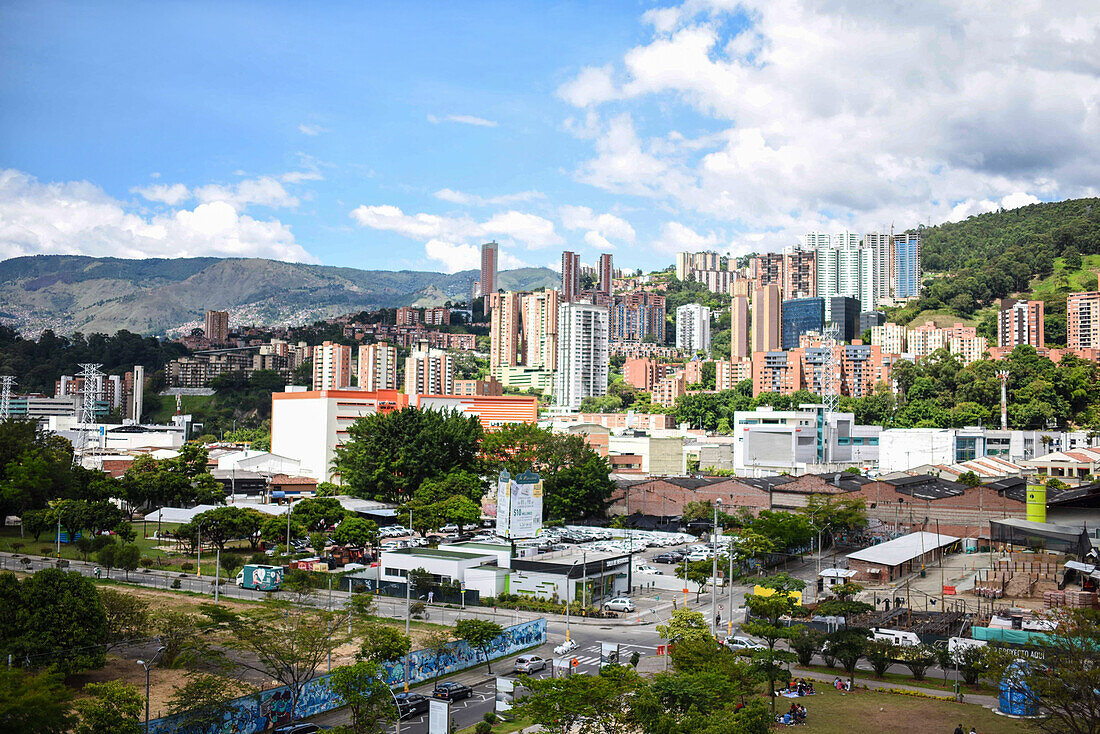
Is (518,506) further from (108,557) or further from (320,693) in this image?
(108,557)

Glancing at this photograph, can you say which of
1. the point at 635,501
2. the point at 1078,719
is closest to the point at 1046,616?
the point at 1078,719

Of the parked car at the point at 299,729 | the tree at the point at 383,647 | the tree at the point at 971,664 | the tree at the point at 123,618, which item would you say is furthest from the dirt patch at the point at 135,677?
the tree at the point at 971,664

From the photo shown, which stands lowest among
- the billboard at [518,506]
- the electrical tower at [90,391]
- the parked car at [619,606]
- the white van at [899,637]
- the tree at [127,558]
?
the parked car at [619,606]

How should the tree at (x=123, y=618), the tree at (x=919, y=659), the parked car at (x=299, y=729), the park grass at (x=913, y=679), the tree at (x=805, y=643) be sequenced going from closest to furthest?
the parked car at (x=299, y=729) → the park grass at (x=913, y=679) → the tree at (x=919, y=659) → the tree at (x=123, y=618) → the tree at (x=805, y=643)

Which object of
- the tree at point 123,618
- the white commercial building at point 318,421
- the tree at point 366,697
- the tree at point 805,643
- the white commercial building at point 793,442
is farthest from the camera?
the white commercial building at point 793,442

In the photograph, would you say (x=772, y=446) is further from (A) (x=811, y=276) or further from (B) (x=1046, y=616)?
(A) (x=811, y=276)

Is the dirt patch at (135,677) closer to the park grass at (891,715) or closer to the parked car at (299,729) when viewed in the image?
the parked car at (299,729)

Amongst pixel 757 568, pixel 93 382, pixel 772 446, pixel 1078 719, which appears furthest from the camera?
pixel 93 382
